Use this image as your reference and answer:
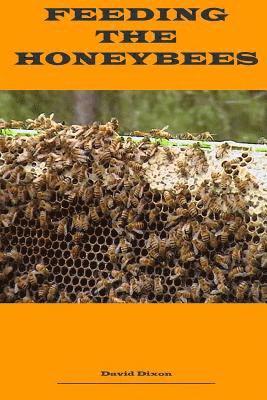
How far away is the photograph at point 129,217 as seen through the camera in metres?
4.21

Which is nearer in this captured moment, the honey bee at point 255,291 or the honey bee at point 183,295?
the honey bee at point 255,291

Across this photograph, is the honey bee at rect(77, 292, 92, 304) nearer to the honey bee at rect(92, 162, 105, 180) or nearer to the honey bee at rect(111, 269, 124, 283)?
the honey bee at rect(111, 269, 124, 283)

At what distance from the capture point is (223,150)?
441 cm

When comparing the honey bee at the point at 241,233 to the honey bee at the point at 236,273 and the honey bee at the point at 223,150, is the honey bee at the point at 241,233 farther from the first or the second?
the honey bee at the point at 223,150

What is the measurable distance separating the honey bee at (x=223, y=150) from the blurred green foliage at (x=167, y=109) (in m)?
4.55

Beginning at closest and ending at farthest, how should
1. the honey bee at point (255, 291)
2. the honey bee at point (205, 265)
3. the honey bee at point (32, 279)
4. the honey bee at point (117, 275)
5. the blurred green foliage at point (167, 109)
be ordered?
A: 1. the honey bee at point (255, 291)
2. the honey bee at point (205, 265)
3. the honey bee at point (117, 275)
4. the honey bee at point (32, 279)
5. the blurred green foliage at point (167, 109)

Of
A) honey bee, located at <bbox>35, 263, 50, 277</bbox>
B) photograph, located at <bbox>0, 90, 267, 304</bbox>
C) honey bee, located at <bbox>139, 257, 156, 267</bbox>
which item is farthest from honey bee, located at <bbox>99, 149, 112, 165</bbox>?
honey bee, located at <bbox>35, 263, 50, 277</bbox>

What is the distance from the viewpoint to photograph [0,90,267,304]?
4.21m

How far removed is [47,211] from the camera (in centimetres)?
448

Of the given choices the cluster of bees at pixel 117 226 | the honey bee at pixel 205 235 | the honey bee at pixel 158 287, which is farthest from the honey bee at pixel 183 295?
the honey bee at pixel 205 235
